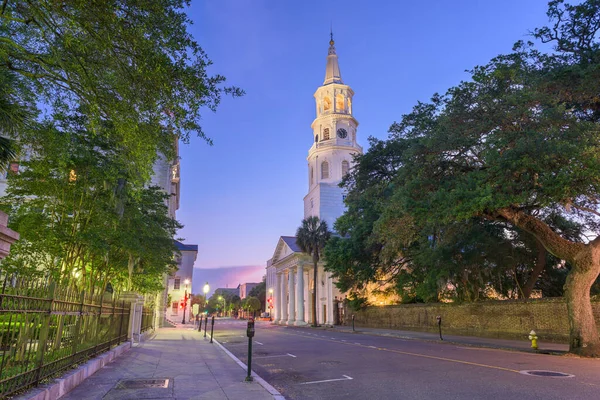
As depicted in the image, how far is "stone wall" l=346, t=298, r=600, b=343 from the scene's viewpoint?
20.7 metres

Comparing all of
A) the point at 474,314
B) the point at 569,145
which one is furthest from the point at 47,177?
the point at 474,314

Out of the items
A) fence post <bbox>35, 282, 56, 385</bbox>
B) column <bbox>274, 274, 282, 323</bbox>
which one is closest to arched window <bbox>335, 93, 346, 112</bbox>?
column <bbox>274, 274, 282, 323</bbox>

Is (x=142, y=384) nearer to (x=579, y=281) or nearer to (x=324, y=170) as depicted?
(x=579, y=281)

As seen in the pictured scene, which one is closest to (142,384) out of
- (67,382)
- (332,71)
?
(67,382)

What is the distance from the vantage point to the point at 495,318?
24.8 metres

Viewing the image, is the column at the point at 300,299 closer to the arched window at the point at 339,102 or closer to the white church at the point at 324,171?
the white church at the point at 324,171

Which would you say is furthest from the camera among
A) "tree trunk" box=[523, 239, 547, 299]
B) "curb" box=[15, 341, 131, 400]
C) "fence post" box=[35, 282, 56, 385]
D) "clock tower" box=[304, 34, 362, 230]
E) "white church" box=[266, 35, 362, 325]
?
"clock tower" box=[304, 34, 362, 230]

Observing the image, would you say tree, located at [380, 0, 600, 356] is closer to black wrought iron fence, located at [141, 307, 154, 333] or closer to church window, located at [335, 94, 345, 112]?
black wrought iron fence, located at [141, 307, 154, 333]

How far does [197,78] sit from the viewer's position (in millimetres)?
8031

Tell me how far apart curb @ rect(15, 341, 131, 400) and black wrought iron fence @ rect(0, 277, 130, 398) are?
176mm

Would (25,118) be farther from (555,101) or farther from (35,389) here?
(555,101)

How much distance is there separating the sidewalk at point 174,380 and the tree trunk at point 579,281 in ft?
38.9

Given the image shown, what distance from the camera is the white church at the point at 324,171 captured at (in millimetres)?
65375

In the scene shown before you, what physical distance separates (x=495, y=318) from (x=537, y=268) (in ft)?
18.0
